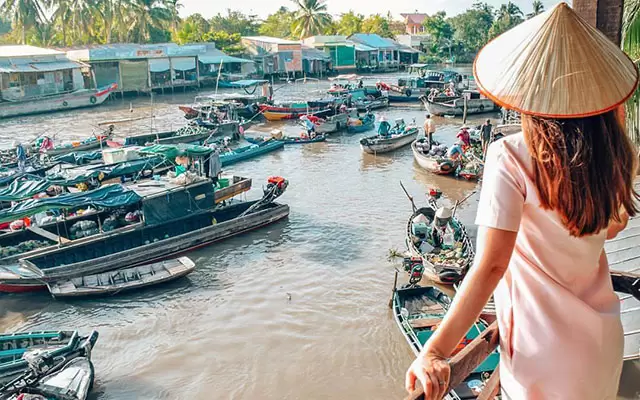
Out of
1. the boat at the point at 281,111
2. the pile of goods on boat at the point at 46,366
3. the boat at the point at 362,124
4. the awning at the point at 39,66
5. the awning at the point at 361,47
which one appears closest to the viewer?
the pile of goods on boat at the point at 46,366

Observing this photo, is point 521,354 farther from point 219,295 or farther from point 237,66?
point 237,66

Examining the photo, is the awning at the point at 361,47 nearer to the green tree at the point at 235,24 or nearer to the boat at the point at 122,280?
the green tree at the point at 235,24

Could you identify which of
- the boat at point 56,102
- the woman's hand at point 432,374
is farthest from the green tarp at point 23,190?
the boat at point 56,102

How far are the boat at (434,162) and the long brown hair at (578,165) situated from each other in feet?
64.1

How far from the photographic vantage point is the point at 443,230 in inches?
496

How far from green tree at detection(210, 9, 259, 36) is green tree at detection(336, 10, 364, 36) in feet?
44.9

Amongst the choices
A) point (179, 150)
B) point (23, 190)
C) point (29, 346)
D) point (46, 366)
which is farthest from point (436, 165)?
point (46, 366)

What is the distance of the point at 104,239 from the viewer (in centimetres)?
1323

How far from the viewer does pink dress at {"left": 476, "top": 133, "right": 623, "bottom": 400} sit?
4.81 ft

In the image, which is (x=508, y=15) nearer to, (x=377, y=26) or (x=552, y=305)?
(x=377, y=26)

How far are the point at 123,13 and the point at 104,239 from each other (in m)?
46.0

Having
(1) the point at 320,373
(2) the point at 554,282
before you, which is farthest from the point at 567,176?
(1) the point at 320,373

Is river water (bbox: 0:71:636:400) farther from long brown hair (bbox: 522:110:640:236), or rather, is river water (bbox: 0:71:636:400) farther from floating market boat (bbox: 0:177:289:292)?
long brown hair (bbox: 522:110:640:236)

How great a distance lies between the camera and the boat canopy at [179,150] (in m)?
16.3
